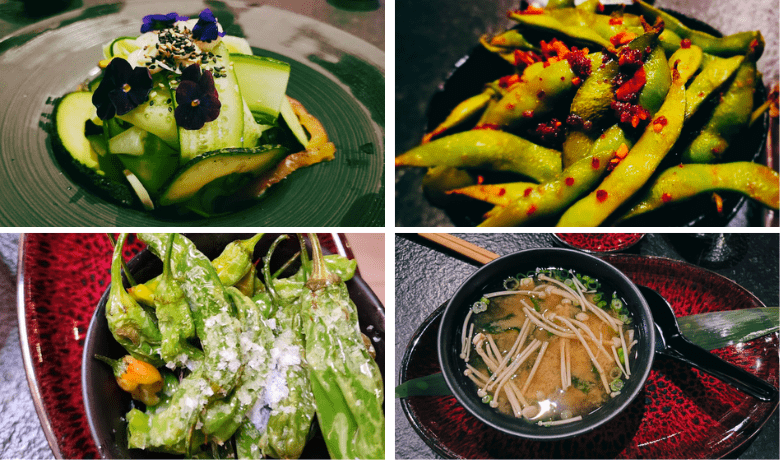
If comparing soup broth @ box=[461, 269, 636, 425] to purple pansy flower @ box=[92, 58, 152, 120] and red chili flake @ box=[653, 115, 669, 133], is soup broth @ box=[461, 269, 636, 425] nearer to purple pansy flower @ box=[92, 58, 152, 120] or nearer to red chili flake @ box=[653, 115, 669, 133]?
red chili flake @ box=[653, 115, 669, 133]

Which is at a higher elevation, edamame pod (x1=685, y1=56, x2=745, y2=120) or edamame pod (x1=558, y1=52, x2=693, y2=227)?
edamame pod (x1=685, y1=56, x2=745, y2=120)

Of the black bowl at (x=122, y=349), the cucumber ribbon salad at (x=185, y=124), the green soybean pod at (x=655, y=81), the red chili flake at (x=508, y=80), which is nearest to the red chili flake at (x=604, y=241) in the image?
the green soybean pod at (x=655, y=81)

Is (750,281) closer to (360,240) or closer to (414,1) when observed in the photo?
(360,240)

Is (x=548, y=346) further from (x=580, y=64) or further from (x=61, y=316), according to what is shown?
(x=61, y=316)

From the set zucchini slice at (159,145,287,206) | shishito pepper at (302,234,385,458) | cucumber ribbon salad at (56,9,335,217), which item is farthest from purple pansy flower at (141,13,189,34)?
shishito pepper at (302,234,385,458)

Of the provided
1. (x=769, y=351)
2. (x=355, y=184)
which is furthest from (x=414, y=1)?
(x=769, y=351)

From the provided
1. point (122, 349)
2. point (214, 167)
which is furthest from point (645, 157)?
point (122, 349)
